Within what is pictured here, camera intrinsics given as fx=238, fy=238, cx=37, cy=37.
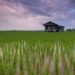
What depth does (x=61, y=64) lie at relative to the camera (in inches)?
123

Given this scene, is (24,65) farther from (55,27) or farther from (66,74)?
(55,27)

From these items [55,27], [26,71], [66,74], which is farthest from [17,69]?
[55,27]

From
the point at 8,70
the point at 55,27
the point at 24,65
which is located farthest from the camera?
the point at 55,27

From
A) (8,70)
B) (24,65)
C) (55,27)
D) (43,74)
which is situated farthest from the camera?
(55,27)

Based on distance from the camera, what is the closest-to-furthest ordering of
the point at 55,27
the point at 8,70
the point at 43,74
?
the point at 43,74 < the point at 8,70 < the point at 55,27

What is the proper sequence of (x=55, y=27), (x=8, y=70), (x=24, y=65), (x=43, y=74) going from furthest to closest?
(x=55, y=27), (x=24, y=65), (x=8, y=70), (x=43, y=74)

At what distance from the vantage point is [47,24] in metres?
33.1

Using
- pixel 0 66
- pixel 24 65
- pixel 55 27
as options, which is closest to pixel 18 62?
pixel 24 65

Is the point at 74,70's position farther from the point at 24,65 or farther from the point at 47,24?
the point at 47,24

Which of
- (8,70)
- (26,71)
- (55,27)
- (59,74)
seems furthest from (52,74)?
(55,27)

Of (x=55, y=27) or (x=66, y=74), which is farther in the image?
(x=55, y=27)

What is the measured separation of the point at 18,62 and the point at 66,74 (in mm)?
822

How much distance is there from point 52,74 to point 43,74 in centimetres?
17

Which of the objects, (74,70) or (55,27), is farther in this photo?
(55,27)
